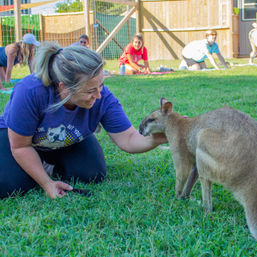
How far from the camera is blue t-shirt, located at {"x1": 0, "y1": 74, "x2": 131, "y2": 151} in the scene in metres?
2.71

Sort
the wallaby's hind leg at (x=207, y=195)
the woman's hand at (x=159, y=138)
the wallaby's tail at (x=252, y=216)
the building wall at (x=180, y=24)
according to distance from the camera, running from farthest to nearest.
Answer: the building wall at (x=180, y=24) < the woman's hand at (x=159, y=138) < the wallaby's hind leg at (x=207, y=195) < the wallaby's tail at (x=252, y=216)

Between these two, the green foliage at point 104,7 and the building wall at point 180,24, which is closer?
the green foliage at point 104,7

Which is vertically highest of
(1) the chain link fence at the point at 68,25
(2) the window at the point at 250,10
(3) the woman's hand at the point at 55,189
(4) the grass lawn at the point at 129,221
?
(2) the window at the point at 250,10

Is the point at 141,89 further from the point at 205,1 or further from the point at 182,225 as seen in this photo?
the point at 205,1

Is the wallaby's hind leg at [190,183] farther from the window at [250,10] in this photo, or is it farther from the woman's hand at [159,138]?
the window at [250,10]

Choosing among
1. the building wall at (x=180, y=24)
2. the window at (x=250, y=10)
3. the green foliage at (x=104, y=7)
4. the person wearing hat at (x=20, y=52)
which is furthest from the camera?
the window at (x=250, y=10)

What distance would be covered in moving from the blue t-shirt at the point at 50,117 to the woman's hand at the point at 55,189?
0.32 m

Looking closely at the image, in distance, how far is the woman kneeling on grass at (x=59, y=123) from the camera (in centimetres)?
261

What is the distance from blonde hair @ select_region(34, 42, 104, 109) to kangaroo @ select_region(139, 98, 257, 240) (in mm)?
802

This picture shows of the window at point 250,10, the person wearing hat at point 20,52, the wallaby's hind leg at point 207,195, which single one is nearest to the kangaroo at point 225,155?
the wallaby's hind leg at point 207,195

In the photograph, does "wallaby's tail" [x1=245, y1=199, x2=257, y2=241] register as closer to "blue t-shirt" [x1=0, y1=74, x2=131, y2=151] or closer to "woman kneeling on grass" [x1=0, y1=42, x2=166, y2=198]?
"woman kneeling on grass" [x1=0, y1=42, x2=166, y2=198]

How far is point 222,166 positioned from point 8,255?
124cm

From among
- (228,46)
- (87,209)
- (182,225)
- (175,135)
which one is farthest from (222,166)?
(228,46)

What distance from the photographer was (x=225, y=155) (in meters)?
2.18
